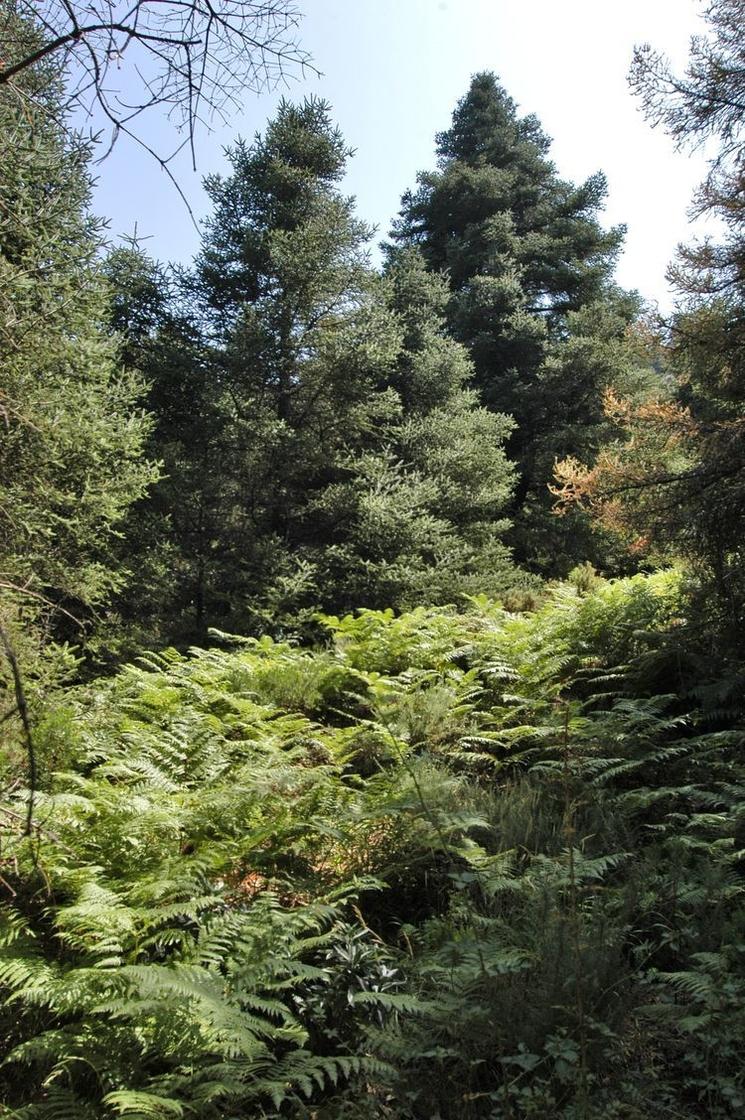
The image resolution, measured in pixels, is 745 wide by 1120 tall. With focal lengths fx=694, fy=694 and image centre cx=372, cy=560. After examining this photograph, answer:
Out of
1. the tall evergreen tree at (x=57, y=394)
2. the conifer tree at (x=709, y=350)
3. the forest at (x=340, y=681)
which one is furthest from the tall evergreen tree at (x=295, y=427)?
the conifer tree at (x=709, y=350)

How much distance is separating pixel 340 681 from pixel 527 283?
663 inches

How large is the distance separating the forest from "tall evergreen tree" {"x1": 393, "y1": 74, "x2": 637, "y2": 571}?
0.31m

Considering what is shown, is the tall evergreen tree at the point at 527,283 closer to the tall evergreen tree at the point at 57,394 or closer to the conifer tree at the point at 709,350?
the conifer tree at the point at 709,350

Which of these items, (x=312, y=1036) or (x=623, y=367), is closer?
(x=312, y=1036)

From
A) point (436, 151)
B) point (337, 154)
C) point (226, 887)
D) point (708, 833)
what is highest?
point (436, 151)

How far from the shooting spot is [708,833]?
3.86m

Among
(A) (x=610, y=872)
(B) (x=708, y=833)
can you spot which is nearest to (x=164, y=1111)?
(A) (x=610, y=872)

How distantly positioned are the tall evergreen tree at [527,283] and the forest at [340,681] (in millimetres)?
Result: 315

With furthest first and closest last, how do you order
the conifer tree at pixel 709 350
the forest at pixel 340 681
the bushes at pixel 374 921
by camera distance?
the conifer tree at pixel 709 350 → the forest at pixel 340 681 → the bushes at pixel 374 921

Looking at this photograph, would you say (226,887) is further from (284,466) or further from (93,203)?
(284,466)

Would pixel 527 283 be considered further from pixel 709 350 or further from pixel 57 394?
pixel 57 394

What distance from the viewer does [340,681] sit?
6836 millimetres

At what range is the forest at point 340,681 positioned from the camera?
2432 millimetres

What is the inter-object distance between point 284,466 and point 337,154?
5873mm
